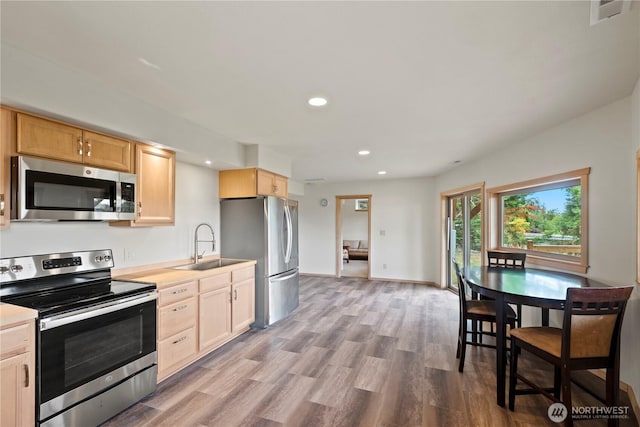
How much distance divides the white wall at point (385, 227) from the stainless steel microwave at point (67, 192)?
528 centimetres

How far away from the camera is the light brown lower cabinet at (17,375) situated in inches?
61.4

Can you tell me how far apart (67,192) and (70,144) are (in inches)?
13.8

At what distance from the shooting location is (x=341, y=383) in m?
2.58

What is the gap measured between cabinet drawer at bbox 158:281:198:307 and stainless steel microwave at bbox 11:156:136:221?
72cm

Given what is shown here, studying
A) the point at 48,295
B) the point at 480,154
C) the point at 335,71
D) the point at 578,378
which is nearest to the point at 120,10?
the point at 335,71

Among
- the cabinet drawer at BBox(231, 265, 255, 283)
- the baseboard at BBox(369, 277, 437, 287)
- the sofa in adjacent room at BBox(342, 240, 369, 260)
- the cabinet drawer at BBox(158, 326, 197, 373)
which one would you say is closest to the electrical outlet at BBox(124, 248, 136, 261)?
the cabinet drawer at BBox(158, 326, 197, 373)

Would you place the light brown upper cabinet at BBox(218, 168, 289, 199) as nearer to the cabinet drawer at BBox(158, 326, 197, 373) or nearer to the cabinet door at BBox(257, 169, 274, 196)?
the cabinet door at BBox(257, 169, 274, 196)

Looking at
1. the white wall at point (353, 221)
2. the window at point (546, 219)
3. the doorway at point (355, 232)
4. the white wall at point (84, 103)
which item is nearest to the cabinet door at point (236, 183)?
the white wall at point (84, 103)

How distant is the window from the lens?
9.90 feet

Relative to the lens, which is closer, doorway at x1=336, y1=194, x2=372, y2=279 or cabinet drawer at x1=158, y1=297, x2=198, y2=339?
cabinet drawer at x1=158, y1=297, x2=198, y2=339

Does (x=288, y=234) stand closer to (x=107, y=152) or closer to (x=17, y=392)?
(x=107, y=152)

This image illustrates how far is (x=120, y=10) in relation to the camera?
4.84 feet

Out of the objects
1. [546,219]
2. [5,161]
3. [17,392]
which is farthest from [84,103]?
[546,219]

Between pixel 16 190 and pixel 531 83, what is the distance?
3.60 m
